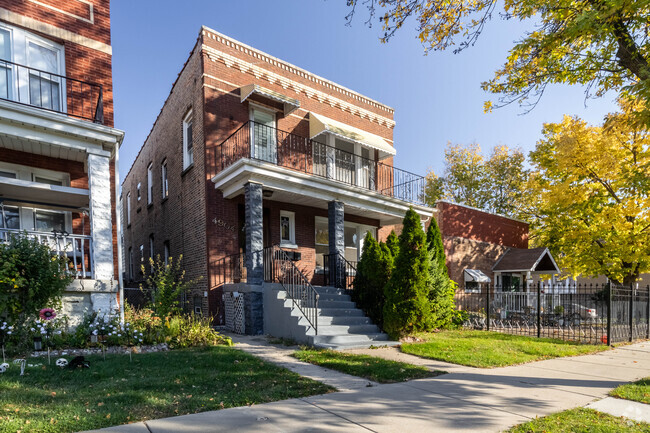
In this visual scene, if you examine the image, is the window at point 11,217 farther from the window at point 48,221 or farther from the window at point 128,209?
the window at point 128,209

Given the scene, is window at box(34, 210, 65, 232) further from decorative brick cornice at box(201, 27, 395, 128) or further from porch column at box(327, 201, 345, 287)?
porch column at box(327, 201, 345, 287)

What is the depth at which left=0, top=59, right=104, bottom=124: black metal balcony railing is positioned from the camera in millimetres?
9273

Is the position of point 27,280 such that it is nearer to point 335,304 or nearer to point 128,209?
point 335,304

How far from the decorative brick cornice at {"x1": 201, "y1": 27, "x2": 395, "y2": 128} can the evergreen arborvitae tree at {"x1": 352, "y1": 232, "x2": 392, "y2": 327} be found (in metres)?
6.71

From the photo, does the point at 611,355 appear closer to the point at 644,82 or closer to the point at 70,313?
the point at 644,82

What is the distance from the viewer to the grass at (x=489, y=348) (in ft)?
26.8

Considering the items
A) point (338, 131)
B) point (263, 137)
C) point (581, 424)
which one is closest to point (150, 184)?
point (263, 137)

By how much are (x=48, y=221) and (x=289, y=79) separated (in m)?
8.80

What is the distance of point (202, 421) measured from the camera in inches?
169

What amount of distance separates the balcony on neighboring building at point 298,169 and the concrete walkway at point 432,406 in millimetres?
7001

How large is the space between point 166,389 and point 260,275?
19.3ft

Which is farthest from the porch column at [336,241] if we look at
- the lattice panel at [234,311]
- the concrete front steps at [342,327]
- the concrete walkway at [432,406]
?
the concrete walkway at [432,406]

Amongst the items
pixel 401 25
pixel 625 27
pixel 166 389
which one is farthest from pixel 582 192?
pixel 166 389

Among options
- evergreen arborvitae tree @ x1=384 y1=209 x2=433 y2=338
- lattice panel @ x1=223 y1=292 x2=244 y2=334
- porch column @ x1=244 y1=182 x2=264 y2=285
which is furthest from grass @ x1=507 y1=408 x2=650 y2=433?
lattice panel @ x1=223 y1=292 x2=244 y2=334
